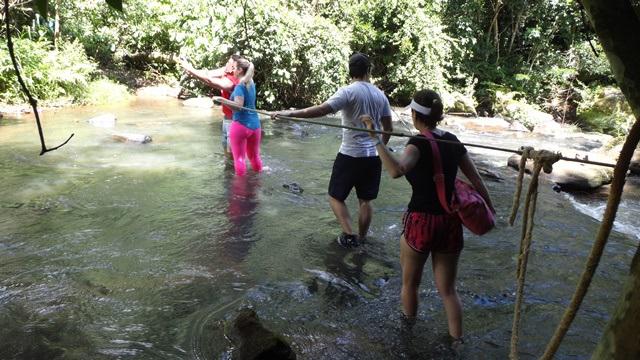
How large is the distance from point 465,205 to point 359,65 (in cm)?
207

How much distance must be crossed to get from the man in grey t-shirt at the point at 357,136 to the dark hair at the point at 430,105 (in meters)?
1.31

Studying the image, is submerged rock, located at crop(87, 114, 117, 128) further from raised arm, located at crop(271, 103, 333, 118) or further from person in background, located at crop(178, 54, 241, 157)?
raised arm, located at crop(271, 103, 333, 118)

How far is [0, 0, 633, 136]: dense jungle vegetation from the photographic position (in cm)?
1473

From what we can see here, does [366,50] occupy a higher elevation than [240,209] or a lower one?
higher

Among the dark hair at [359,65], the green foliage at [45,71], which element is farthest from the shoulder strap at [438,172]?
the green foliage at [45,71]

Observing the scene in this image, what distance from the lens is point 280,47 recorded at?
48.1ft

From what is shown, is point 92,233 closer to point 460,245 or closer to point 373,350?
point 373,350

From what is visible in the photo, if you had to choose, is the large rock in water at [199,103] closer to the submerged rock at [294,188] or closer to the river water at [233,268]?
the river water at [233,268]

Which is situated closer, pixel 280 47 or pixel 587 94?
pixel 280 47

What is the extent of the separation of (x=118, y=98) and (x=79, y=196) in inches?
434

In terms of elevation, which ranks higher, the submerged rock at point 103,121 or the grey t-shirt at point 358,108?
the grey t-shirt at point 358,108

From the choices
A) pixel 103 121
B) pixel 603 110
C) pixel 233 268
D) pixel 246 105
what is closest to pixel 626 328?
pixel 233 268

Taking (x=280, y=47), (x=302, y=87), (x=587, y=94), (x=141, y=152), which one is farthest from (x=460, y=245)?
(x=587, y=94)

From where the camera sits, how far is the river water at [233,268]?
3.54 meters
